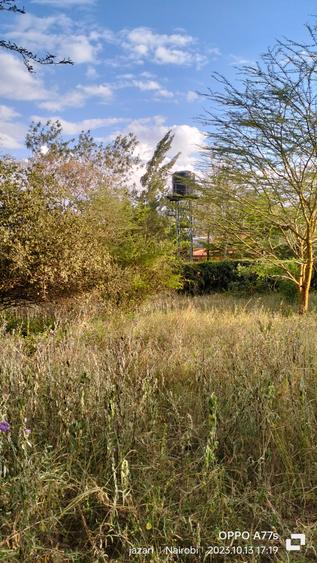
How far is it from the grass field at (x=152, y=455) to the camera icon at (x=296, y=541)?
3 centimetres

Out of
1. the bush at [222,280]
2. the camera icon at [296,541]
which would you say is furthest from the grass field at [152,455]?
the bush at [222,280]

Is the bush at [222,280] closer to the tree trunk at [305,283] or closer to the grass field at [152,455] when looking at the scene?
the tree trunk at [305,283]

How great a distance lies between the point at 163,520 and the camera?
1781 mm

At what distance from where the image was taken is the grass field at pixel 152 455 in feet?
5.71

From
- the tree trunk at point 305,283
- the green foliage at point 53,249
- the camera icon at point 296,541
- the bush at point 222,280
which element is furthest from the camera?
the bush at point 222,280

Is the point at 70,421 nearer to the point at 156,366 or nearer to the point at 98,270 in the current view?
the point at 156,366

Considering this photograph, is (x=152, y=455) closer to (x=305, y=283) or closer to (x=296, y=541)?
(x=296, y=541)

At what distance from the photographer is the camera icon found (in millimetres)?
1738

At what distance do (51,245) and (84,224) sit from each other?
873mm

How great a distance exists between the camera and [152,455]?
7.27 feet

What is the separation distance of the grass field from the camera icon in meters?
0.03

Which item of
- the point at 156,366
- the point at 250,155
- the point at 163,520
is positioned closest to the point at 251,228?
the point at 250,155

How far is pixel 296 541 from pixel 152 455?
75 centimetres

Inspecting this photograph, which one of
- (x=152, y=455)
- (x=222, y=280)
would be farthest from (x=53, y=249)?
(x=222, y=280)
